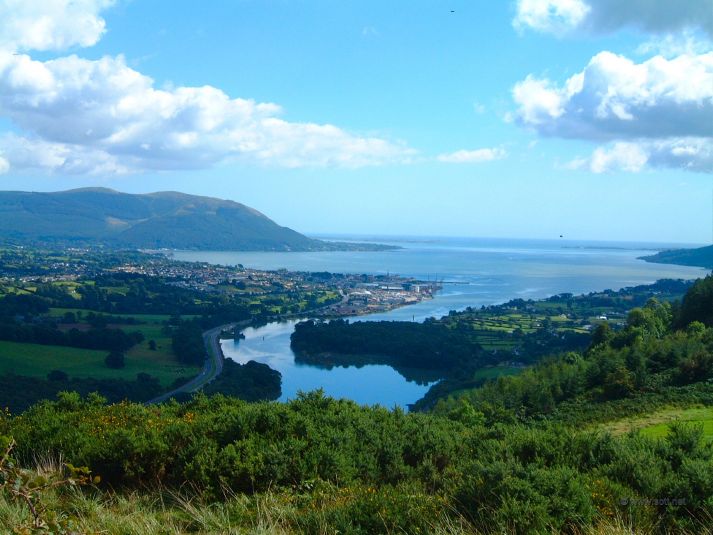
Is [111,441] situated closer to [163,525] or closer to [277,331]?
[163,525]

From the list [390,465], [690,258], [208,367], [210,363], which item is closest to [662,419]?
[390,465]

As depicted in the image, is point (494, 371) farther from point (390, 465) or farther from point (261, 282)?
point (261, 282)

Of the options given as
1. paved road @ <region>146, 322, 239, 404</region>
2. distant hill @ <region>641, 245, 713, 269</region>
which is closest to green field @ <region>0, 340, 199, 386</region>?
paved road @ <region>146, 322, 239, 404</region>

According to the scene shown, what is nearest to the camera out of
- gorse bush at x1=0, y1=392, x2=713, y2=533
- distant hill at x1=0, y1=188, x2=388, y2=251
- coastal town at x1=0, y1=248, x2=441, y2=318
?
gorse bush at x1=0, y1=392, x2=713, y2=533

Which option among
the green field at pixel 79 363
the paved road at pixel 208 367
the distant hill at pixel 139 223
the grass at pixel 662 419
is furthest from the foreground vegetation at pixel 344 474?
the distant hill at pixel 139 223

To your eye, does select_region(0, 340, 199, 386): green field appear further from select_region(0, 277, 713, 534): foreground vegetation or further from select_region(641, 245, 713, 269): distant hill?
select_region(641, 245, 713, 269): distant hill

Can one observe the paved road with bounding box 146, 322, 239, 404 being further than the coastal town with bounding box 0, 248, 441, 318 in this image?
No
